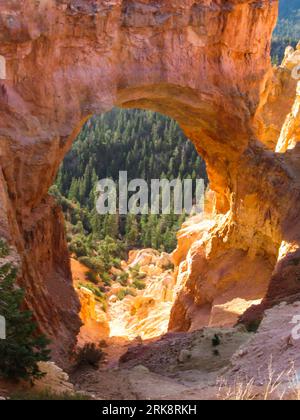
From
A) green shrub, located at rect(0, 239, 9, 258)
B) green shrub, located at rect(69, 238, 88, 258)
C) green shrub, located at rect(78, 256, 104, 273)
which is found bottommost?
green shrub, located at rect(78, 256, 104, 273)

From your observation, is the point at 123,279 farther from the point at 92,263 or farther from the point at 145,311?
the point at 145,311

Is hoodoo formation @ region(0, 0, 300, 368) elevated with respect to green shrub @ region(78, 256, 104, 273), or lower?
elevated

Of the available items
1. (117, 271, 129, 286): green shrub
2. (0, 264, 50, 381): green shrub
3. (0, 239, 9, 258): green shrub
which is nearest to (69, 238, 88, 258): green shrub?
(117, 271, 129, 286): green shrub

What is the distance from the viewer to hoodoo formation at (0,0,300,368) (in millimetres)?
12625

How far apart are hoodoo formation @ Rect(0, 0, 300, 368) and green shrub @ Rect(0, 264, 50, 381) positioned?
2.60 metres

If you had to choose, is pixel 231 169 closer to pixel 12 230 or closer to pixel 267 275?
pixel 267 275

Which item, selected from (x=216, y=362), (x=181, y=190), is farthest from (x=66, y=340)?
(x=181, y=190)

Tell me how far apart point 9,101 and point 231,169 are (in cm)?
927

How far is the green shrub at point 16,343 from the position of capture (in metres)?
7.10

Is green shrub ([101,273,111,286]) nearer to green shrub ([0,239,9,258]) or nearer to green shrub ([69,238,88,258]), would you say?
green shrub ([69,238,88,258])

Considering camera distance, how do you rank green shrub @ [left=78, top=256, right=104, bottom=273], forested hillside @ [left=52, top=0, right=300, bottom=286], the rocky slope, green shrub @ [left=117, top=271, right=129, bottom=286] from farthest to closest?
forested hillside @ [left=52, top=0, right=300, bottom=286], green shrub @ [left=117, top=271, right=129, bottom=286], green shrub @ [left=78, top=256, right=104, bottom=273], the rocky slope

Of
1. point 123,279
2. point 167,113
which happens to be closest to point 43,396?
point 167,113

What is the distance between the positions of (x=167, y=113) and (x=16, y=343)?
13022mm

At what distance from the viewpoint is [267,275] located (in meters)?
17.4
